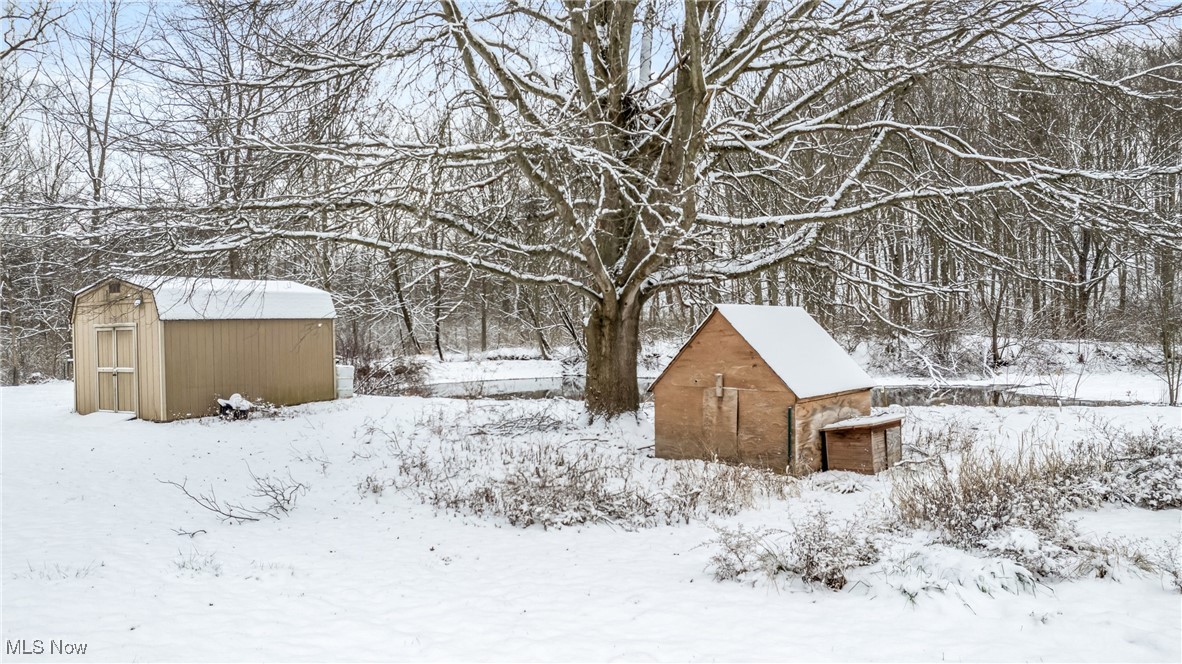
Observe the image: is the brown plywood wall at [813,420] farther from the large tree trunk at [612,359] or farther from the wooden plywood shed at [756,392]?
the large tree trunk at [612,359]

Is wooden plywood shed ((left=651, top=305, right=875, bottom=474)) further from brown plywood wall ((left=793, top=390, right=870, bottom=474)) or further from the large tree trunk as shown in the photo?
the large tree trunk

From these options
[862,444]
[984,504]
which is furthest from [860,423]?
[984,504]

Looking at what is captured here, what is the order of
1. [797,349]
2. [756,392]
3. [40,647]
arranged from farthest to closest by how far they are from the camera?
[797,349]
[756,392]
[40,647]

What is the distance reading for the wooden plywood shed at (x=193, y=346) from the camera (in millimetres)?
14180

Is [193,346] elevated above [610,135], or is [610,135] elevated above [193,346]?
[610,135]

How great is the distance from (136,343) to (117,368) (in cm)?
103

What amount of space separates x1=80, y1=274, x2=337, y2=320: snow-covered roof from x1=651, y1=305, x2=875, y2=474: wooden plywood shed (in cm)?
794

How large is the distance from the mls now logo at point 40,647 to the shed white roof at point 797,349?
6698 mm

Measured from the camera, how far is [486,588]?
5516 mm

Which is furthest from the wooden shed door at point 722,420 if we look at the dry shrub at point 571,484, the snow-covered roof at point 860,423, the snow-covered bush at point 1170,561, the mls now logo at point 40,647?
the mls now logo at point 40,647

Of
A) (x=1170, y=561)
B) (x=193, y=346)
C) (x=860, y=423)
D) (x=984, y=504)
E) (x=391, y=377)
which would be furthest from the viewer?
(x=391, y=377)

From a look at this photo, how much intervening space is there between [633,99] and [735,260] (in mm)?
2952

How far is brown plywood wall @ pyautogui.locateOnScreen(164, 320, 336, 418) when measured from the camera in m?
14.3

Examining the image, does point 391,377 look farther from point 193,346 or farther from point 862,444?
point 862,444
